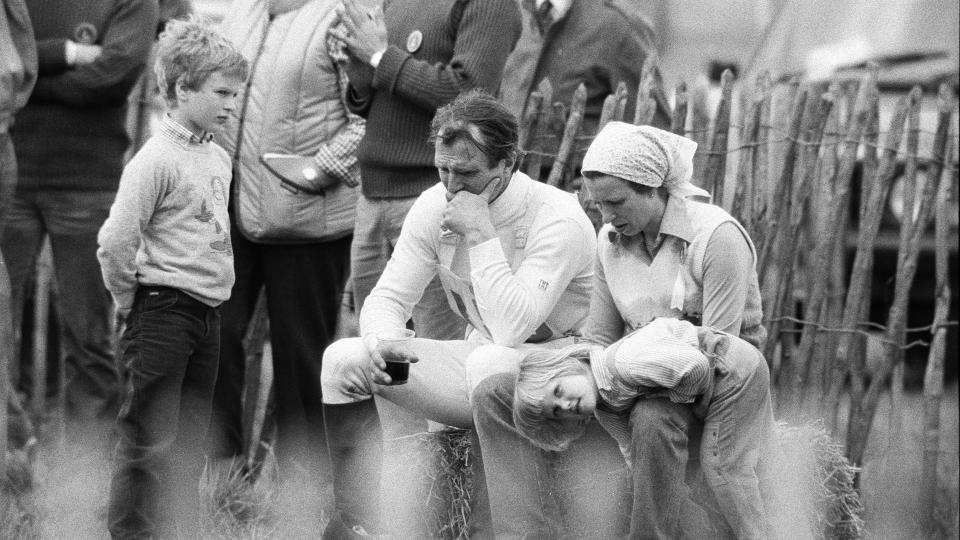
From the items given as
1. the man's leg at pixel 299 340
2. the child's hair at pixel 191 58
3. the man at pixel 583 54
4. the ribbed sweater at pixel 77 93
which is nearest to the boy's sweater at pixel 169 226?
the child's hair at pixel 191 58

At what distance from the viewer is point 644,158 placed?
13.4ft

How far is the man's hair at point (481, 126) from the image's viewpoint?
4203 millimetres

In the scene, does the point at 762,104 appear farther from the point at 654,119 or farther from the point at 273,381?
the point at 273,381

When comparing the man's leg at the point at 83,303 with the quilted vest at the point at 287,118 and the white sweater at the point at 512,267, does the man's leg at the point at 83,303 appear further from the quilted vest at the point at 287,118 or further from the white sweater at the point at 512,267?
the white sweater at the point at 512,267

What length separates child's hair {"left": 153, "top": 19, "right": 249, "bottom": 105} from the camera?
4.34 m

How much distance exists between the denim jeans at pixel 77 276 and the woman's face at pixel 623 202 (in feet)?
7.58

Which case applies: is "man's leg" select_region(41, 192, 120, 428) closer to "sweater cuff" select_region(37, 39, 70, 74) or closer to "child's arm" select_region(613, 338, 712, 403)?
"sweater cuff" select_region(37, 39, 70, 74)

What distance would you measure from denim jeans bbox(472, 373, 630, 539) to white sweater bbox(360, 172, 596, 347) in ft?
0.72

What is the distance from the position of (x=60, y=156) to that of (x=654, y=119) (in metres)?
2.25

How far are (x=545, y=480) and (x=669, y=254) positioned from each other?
73 cm

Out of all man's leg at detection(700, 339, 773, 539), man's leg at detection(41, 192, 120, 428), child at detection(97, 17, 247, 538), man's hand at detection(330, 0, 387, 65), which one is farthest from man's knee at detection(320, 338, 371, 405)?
man's leg at detection(41, 192, 120, 428)

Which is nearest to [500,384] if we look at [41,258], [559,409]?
[559,409]

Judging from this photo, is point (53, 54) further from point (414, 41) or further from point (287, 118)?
point (414, 41)

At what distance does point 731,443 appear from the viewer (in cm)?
397
